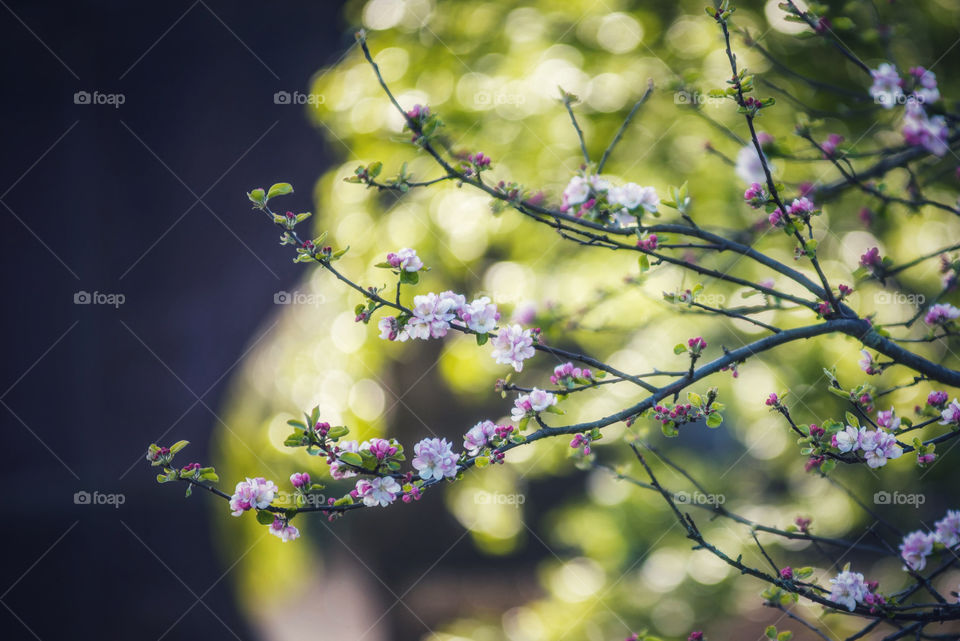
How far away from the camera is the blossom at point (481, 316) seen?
140 cm

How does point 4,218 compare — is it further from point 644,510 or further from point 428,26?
point 644,510

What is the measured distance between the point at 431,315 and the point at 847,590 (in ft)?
3.58

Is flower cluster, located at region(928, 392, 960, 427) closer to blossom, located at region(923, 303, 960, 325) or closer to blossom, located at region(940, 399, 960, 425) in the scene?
blossom, located at region(940, 399, 960, 425)

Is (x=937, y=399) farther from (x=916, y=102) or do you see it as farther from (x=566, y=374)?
(x=566, y=374)

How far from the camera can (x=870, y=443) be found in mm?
1364

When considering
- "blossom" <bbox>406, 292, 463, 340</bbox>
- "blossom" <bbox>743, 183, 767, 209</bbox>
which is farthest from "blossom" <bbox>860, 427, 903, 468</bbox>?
"blossom" <bbox>406, 292, 463, 340</bbox>

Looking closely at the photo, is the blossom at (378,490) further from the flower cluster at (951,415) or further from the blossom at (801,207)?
the flower cluster at (951,415)

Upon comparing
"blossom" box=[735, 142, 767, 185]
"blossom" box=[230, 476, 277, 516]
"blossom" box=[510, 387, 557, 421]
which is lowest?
"blossom" box=[230, 476, 277, 516]

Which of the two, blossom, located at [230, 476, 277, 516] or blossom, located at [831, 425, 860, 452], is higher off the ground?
blossom, located at [831, 425, 860, 452]

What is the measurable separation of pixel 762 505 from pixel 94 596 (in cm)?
585

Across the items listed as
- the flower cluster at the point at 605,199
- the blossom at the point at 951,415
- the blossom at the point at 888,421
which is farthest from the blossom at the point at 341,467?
the blossom at the point at 951,415

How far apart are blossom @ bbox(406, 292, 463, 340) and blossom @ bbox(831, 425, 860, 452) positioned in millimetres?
847

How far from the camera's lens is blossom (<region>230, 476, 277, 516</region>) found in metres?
1.30

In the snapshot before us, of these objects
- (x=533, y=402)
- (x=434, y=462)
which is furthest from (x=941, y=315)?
(x=434, y=462)
